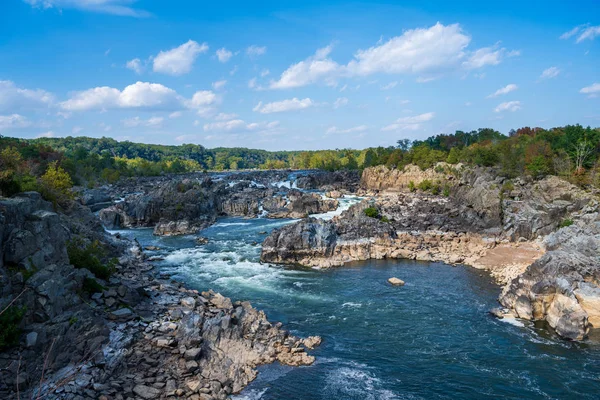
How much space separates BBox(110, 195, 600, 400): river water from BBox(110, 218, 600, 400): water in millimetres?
62

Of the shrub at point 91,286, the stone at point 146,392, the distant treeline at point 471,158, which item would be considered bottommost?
the stone at point 146,392

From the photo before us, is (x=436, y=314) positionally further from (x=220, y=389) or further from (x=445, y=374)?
(x=220, y=389)

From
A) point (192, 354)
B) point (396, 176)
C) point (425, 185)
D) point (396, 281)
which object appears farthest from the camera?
point (396, 176)

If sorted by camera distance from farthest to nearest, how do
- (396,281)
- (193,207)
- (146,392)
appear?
(193,207) → (396,281) → (146,392)

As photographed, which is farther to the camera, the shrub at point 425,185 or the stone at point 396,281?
the shrub at point 425,185

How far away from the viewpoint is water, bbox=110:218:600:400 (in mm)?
19812

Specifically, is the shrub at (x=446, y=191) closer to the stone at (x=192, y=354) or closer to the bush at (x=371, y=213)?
the bush at (x=371, y=213)

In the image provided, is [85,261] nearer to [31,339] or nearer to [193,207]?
[31,339]

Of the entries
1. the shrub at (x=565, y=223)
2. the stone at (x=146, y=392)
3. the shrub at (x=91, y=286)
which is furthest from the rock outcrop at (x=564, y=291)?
the shrub at (x=91, y=286)

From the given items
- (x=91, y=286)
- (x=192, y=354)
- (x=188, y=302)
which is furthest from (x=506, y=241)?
(x=91, y=286)

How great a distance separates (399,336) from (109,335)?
17012 mm

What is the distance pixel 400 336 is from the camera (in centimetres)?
2528

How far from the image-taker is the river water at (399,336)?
19812 mm

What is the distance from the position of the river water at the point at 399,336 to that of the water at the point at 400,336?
62 mm
